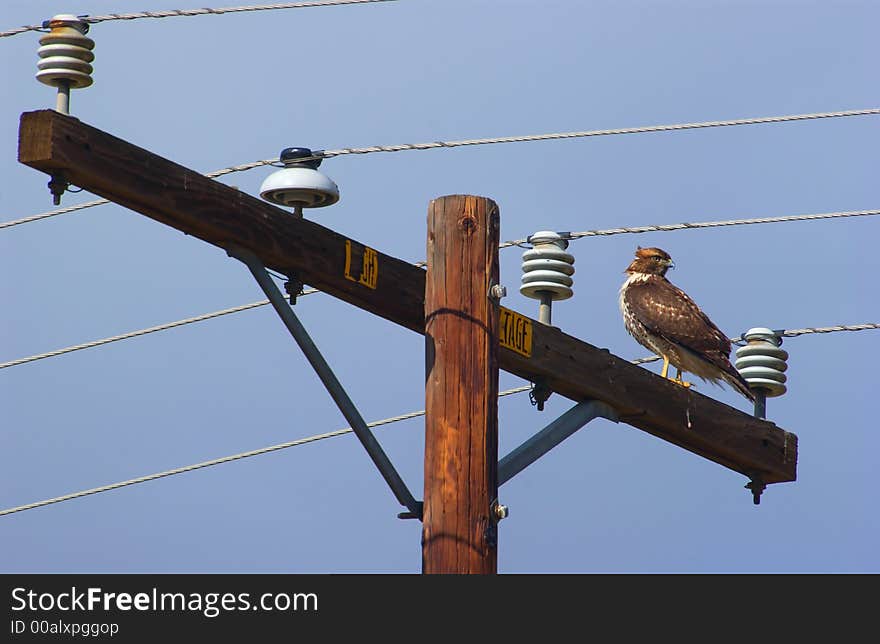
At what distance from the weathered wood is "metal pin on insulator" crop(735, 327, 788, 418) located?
51 cm

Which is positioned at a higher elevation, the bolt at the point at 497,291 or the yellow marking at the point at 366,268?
the yellow marking at the point at 366,268

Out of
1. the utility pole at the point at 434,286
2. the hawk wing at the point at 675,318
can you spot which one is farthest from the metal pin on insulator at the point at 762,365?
the utility pole at the point at 434,286

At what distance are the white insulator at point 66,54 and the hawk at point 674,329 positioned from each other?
574 cm

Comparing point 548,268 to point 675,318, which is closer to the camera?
point 548,268

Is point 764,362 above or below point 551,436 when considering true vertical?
above

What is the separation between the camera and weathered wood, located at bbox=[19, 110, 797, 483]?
7613 millimetres

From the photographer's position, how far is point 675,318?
13.6 metres

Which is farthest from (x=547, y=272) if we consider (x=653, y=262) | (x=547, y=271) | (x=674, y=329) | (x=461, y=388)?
(x=653, y=262)

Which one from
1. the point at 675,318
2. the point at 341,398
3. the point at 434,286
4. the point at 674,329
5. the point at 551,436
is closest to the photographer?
the point at 341,398

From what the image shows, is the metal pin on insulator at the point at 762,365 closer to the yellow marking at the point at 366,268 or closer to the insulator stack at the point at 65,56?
the yellow marking at the point at 366,268

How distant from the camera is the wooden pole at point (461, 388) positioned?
8.13 meters

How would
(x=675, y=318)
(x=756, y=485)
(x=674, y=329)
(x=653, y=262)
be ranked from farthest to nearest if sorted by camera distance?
1. (x=653, y=262)
2. (x=675, y=318)
3. (x=674, y=329)
4. (x=756, y=485)

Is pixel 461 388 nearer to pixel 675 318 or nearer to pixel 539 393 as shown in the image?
pixel 539 393

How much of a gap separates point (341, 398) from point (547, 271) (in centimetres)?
211
